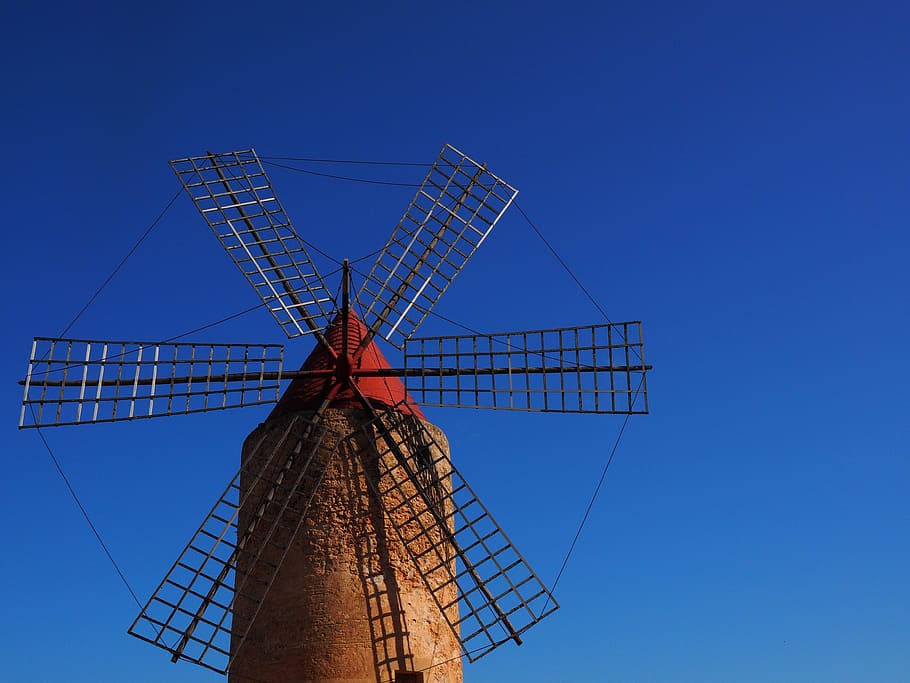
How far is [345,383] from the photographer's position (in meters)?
9.54

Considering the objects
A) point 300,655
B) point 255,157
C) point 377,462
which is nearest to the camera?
point 300,655

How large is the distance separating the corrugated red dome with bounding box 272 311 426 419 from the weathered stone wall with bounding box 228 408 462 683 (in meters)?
0.22

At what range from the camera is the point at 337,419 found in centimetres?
934

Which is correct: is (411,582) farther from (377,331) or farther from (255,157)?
(255,157)

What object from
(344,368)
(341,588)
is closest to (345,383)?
(344,368)

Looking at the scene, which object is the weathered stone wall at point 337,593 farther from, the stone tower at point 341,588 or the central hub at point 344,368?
the central hub at point 344,368

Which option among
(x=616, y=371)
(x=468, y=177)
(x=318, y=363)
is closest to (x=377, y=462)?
(x=318, y=363)

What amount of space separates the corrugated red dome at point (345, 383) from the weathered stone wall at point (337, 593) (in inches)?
8.5

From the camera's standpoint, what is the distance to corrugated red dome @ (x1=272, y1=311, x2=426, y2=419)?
9.51 m

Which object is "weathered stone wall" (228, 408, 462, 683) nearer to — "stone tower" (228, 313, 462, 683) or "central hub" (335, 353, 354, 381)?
"stone tower" (228, 313, 462, 683)

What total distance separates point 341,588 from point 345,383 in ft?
5.75

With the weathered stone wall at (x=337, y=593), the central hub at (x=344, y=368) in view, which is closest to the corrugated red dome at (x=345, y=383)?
the central hub at (x=344, y=368)

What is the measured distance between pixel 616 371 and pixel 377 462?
2.17 metres

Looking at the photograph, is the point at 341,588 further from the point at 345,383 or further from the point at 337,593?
the point at 345,383
